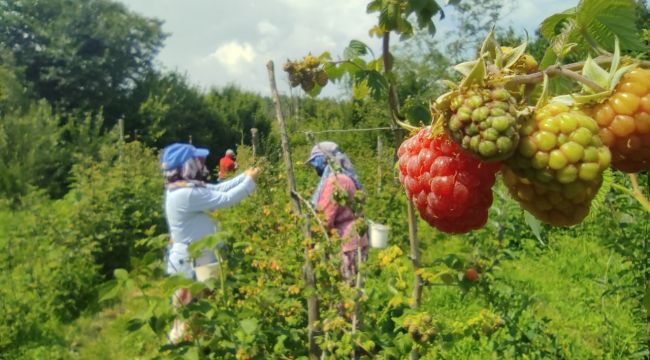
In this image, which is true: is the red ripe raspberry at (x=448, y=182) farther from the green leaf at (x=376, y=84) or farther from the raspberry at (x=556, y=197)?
the green leaf at (x=376, y=84)

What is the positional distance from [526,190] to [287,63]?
50.0 inches

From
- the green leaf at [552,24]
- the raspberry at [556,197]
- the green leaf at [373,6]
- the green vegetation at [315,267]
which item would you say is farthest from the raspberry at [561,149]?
the green leaf at [373,6]

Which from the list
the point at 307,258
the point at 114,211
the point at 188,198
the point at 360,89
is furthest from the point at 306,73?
the point at 114,211

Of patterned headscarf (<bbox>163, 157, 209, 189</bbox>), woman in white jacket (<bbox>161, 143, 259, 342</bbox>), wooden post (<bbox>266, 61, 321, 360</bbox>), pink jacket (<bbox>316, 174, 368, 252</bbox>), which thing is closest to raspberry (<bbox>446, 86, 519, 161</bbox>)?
wooden post (<bbox>266, 61, 321, 360</bbox>)

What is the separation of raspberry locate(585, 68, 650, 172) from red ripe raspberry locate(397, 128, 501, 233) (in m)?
0.10

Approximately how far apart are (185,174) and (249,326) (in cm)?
223

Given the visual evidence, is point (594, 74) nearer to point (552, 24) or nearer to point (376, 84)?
point (552, 24)

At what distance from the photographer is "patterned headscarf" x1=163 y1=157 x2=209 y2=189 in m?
3.95

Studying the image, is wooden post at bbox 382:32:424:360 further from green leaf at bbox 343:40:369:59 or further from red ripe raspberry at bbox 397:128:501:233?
red ripe raspberry at bbox 397:128:501:233

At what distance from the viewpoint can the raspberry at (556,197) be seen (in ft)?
1.59

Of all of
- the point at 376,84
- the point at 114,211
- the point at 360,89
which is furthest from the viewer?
the point at 114,211

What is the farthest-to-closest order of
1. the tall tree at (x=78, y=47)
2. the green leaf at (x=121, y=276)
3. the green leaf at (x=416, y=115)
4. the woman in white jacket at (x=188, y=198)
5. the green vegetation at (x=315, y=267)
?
the tall tree at (x=78, y=47) → the woman in white jacket at (x=188, y=198) → the green leaf at (x=121, y=276) → the green vegetation at (x=315, y=267) → the green leaf at (x=416, y=115)

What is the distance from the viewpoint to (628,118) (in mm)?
500

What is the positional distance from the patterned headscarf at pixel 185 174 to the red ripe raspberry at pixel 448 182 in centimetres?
347
